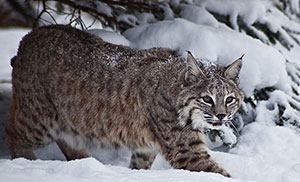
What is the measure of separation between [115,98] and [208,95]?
1003 mm

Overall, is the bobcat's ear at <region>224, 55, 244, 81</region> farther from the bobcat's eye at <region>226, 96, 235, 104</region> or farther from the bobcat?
the bobcat's eye at <region>226, 96, 235, 104</region>

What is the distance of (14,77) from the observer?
4902mm

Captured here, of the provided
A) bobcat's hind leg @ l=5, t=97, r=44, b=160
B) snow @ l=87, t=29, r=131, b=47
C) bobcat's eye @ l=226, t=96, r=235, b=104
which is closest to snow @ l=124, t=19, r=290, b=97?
snow @ l=87, t=29, r=131, b=47

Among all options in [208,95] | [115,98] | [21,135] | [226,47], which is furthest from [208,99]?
[21,135]

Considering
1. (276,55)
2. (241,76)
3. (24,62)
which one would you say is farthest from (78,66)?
(276,55)

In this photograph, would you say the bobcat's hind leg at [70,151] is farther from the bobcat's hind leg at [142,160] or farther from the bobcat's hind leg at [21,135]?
the bobcat's hind leg at [142,160]

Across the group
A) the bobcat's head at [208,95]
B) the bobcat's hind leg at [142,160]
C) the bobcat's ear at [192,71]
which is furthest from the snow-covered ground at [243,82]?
the bobcat's ear at [192,71]

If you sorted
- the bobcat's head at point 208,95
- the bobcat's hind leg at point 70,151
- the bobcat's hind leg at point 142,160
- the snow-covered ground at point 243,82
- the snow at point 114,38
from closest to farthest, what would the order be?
the bobcat's head at point 208,95, the snow-covered ground at point 243,82, the bobcat's hind leg at point 142,160, the bobcat's hind leg at point 70,151, the snow at point 114,38

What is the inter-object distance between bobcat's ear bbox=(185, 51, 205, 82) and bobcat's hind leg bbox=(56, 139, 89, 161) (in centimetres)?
170

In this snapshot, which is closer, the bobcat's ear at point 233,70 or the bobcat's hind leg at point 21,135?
the bobcat's ear at point 233,70

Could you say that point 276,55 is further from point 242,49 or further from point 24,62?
point 24,62

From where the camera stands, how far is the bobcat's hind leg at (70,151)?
5.13 meters

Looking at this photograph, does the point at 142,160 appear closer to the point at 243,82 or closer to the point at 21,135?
the point at 21,135

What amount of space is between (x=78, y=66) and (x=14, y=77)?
31.5 inches
